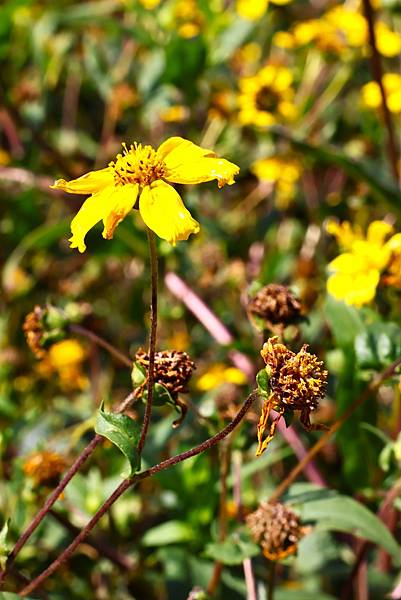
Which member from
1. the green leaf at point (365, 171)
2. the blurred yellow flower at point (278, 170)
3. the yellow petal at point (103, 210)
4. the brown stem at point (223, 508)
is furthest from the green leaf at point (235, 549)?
the blurred yellow flower at point (278, 170)

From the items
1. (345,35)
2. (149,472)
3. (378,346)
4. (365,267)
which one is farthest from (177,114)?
(149,472)

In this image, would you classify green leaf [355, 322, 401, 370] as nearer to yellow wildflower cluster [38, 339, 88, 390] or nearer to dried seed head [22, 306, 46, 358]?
dried seed head [22, 306, 46, 358]

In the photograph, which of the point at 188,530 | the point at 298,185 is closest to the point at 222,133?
the point at 298,185

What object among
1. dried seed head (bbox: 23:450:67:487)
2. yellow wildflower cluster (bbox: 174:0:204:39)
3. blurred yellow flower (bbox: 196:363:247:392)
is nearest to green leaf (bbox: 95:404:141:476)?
dried seed head (bbox: 23:450:67:487)

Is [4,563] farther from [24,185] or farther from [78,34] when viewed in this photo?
[78,34]

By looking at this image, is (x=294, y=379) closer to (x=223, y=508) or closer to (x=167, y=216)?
(x=167, y=216)

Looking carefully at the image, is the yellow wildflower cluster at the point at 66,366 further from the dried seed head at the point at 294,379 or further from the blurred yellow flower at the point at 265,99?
the dried seed head at the point at 294,379
